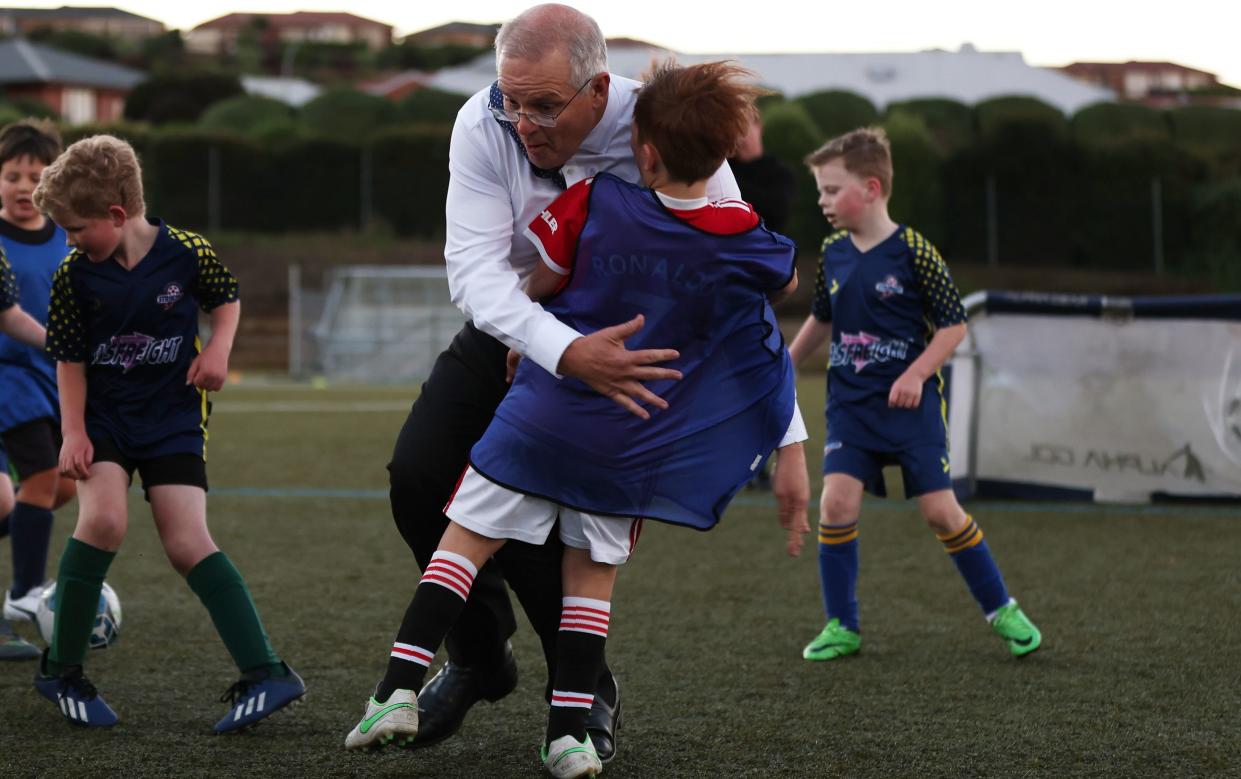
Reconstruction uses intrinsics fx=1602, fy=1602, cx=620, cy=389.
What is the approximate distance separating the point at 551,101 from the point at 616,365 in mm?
547

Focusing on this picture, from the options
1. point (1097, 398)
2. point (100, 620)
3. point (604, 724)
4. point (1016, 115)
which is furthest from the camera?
point (1016, 115)

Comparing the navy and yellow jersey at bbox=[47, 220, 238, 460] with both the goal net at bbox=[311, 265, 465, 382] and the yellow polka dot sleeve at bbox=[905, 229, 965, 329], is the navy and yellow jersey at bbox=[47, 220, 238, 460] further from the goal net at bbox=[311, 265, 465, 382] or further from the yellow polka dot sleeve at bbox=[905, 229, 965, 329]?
the goal net at bbox=[311, 265, 465, 382]

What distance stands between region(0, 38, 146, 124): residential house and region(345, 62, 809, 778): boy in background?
63.9 m

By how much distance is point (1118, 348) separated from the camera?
28.0 feet

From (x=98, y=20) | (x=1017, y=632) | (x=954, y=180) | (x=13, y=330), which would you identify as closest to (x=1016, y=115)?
(x=954, y=180)

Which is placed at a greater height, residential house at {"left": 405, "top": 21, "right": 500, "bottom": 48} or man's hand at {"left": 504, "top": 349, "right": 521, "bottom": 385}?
man's hand at {"left": 504, "top": 349, "right": 521, "bottom": 385}

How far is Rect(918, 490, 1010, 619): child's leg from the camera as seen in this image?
495 centimetres

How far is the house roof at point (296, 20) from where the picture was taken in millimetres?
118500

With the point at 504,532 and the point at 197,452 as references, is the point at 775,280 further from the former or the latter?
the point at 197,452

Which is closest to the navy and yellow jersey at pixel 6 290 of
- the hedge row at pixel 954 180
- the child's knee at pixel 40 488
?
the child's knee at pixel 40 488

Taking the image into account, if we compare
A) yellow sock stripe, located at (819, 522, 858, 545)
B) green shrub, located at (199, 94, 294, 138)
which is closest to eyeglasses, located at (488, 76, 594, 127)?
yellow sock stripe, located at (819, 522, 858, 545)

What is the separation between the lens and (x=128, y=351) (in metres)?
4.04

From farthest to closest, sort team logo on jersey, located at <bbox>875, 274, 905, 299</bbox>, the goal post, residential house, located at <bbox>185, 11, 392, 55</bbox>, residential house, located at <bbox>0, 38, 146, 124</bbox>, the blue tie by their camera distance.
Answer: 1. residential house, located at <bbox>185, 11, 392, 55</bbox>
2. residential house, located at <bbox>0, 38, 146, 124</bbox>
3. the goal post
4. team logo on jersey, located at <bbox>875, 274, 905, 299</bbox>
5. the blue tie

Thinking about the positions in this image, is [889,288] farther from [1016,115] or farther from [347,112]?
[347,112]
